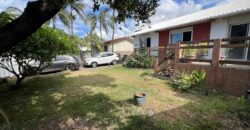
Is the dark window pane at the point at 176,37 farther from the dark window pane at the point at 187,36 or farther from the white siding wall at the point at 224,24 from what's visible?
the white siding wall at the point at 224,24

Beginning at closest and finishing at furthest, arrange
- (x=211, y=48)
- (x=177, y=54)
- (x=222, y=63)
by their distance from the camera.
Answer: (x=222, y=63) → (x=211, y=48) → (x=177, y=54)

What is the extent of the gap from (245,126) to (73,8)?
17.7 m

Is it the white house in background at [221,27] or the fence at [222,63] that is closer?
the fence at [222,63]

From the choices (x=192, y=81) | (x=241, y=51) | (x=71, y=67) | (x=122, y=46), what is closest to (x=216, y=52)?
(x=192, y=81)

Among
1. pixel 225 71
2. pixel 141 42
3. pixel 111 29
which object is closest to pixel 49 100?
pixel 225 71

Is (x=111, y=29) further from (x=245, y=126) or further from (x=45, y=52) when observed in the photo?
(x=245, y=126)

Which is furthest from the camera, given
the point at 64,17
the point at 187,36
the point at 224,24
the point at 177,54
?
the point at 64,17

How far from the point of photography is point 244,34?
7789 millimetres

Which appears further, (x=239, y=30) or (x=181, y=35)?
(x=181, y=35)

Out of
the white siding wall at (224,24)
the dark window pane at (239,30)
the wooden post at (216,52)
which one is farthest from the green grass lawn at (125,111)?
the dark window pane at (239,30)

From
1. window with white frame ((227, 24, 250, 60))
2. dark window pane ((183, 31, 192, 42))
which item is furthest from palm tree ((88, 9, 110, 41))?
window with white frame ((227, 24, 250, 60))

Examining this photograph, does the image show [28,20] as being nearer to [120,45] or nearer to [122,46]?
[120,45]

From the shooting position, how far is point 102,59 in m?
16.5

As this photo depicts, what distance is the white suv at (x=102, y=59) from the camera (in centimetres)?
1596
